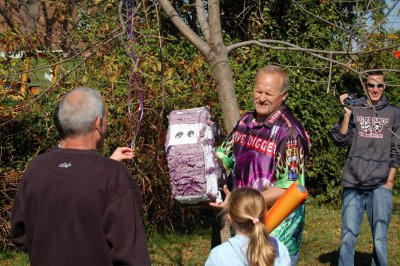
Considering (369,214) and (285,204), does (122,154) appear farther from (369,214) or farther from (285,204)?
(369,214)

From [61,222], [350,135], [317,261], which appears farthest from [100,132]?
[317,261]

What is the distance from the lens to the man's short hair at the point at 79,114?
2.57 meters

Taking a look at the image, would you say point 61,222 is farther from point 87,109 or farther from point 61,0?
point 61,0

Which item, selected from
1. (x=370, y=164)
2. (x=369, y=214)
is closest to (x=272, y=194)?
(x=370, y=164)

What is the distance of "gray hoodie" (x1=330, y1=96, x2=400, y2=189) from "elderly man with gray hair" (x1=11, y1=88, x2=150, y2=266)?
2.91m

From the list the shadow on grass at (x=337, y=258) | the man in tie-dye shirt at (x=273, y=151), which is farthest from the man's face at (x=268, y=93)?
the shadow on grass at (x=337, y=258)

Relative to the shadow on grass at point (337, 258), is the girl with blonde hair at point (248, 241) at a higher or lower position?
higher

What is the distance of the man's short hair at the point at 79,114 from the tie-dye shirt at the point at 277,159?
3.69 ft

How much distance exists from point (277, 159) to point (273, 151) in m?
0.05

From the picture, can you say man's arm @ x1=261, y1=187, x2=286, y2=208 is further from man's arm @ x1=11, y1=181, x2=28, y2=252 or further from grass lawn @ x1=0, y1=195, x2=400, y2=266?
grass lawn @ x1=0, y1=195, x2=400, y2=266

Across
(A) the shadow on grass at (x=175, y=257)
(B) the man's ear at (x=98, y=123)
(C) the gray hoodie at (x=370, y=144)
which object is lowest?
(A) the shadow on grass at (x=175, y=257)

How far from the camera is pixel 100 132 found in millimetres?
2637

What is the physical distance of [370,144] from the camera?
509cm

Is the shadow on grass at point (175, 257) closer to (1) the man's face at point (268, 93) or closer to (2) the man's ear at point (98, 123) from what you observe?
(1) the man's face at point (268, 93)
